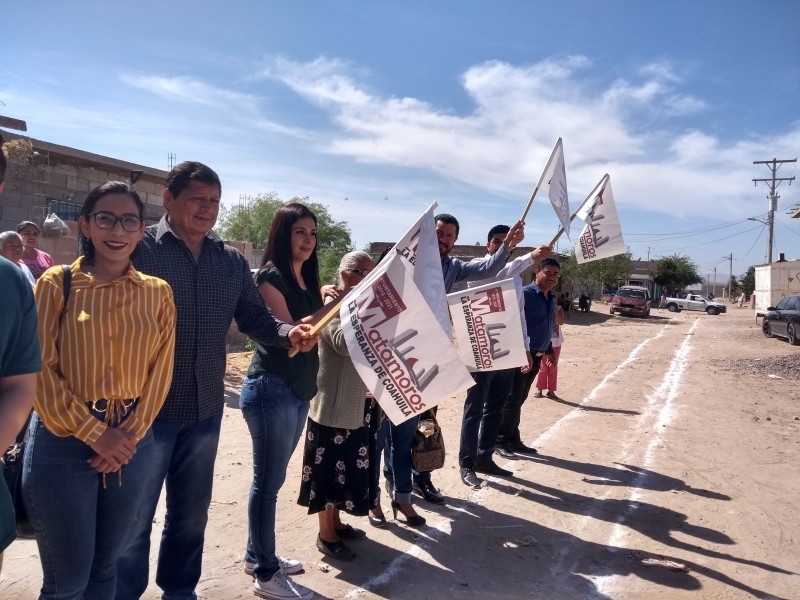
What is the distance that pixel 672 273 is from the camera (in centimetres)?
6650

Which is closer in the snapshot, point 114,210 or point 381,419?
point 114,210

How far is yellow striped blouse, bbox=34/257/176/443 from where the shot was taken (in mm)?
2029

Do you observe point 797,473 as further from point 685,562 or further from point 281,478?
point 281,478

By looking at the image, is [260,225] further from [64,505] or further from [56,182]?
[64,505]

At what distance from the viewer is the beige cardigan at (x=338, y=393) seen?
366 cm

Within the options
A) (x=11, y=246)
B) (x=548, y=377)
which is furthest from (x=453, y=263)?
(x=548, y=377)

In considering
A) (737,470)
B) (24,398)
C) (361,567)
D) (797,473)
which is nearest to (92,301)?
(24,398)

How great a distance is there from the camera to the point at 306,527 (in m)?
4.17

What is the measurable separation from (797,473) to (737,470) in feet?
1.79

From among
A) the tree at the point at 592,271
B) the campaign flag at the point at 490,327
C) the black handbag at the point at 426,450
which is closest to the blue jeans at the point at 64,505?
the black handbag at the point at 426,450

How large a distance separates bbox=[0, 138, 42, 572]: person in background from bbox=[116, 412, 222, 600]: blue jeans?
79cm

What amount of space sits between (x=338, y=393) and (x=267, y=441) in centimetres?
68

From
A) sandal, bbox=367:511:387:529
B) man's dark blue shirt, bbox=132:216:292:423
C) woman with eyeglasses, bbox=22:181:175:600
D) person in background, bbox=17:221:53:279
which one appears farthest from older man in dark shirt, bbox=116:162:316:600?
A: person in background, bbox=17:221:53:279

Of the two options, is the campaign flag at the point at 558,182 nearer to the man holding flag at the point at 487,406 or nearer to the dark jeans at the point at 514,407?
the man holding flag at the point at 487,406
